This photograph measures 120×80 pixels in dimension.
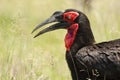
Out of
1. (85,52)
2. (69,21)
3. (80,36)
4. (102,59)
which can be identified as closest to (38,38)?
(69,21)

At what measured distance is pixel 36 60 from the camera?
43.3ft

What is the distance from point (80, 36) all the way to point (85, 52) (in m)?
0.35

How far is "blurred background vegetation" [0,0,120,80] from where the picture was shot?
12.7m

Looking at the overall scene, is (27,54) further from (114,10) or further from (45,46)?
A: (114,10)

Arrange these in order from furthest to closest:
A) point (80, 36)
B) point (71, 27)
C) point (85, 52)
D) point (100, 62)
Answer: point (71, 27) → point (80, 36) → point (85, 52) → point (100, 62)

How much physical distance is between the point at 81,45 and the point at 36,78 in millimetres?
794

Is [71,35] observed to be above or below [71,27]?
below

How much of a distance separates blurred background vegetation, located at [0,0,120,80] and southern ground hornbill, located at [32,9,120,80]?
325mm

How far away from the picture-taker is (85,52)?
39.5 feet

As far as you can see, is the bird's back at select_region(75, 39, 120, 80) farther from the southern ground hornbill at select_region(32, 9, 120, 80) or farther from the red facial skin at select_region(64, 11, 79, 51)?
the red facial skin at select_region(64, 11, 79, 51)

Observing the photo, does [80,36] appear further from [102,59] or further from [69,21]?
[102,59]

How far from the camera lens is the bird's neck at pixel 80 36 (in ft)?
40.3

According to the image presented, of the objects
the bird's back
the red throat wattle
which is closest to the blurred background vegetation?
the red throat wattle

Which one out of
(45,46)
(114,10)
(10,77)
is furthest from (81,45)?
(114,10)
